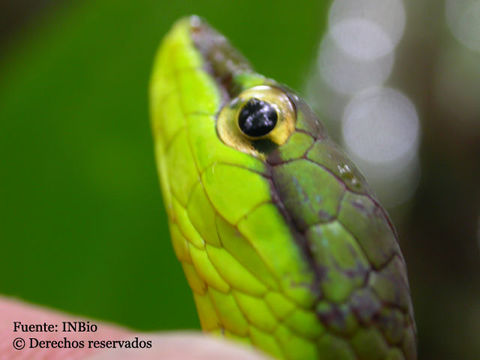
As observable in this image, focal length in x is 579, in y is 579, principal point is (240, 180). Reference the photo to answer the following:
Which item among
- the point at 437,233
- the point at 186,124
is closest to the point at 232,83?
the point at 186,124

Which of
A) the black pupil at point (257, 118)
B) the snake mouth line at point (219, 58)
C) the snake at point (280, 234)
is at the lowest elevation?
the snake at point (280, 234)

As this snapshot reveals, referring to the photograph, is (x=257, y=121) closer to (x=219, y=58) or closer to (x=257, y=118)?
(x=257, y=118)

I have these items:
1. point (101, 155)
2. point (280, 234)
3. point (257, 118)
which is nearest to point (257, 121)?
point (257, 118)

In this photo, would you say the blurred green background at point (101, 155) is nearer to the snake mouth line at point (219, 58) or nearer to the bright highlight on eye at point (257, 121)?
the snake mouth line at point (219, 58)

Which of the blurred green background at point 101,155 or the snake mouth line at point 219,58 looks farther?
the blurred green background at point 101,155

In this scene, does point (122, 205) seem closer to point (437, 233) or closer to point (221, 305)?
point (221, 305)

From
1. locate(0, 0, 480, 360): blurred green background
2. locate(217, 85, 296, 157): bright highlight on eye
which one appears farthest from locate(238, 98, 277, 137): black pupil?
locate(0, 0, 480, 360): blurred green background

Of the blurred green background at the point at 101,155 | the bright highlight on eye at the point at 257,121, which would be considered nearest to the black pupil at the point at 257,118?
the bright highlight on eye at the point at 257,121
